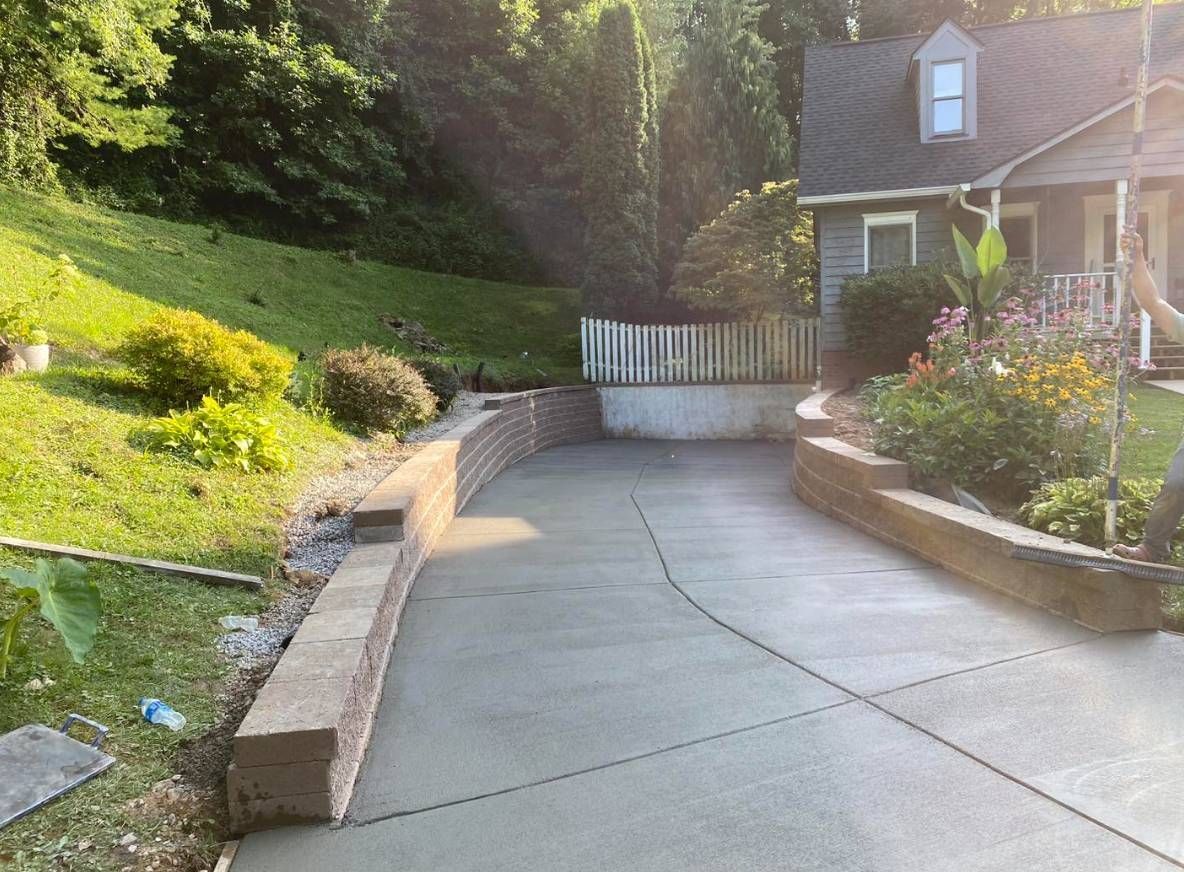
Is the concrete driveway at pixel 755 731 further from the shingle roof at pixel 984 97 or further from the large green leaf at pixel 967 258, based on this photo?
the shingle roof at pixel 984 97

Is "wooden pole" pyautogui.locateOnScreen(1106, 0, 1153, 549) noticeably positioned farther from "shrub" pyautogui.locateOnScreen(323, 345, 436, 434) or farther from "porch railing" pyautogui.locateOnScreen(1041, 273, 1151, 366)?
"porch railing" pyautogui.locateOnScreen(1041, 273, 1151, 366)

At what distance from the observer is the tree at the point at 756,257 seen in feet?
57.6

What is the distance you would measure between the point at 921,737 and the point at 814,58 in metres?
18.7

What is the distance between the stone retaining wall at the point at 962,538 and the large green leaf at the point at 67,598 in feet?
14.0

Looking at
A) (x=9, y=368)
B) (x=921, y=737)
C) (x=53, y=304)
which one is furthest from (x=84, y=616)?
(x=53, y=304)

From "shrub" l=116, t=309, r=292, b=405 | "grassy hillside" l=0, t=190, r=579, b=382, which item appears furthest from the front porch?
"shrub" l=116, t=309, r=292, b=405

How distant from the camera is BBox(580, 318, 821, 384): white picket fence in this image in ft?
51.9

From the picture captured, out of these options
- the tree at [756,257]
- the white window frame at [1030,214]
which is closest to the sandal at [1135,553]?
the white window frame at [1030,214]

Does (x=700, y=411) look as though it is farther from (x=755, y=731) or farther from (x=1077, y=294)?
(x=755, y=731)

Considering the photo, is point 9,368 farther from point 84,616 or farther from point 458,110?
point 458,110

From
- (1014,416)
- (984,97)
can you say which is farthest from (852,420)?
(984,97)

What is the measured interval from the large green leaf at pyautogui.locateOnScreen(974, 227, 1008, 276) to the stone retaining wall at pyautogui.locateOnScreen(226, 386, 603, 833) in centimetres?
636

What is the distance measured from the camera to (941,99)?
51.5 feet

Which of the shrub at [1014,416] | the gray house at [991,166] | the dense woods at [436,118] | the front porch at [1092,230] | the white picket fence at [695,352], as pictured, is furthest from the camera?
the white picket fence at [695,352]
